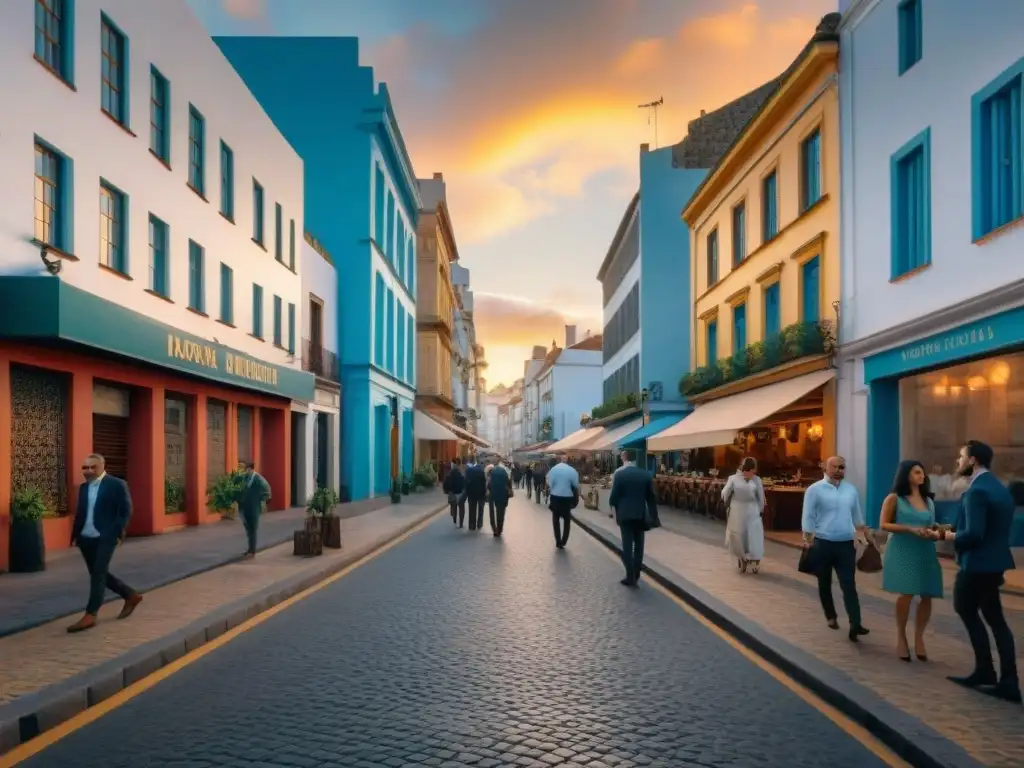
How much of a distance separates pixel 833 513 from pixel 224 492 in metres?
15.4

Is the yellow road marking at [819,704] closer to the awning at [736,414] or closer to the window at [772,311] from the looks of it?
the awning at [736,414]

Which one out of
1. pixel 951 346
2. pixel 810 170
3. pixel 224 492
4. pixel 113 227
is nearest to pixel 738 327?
pixel 810 170

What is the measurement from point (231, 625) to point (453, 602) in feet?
8.43

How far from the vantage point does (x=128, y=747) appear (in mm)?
5324

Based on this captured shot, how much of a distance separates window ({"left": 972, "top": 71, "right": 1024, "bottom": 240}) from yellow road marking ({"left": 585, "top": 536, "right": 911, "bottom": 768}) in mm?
7552

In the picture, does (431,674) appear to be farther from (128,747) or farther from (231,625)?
(231,625)

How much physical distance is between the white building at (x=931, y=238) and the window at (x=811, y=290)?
1863 mm

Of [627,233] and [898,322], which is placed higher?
[627,233]

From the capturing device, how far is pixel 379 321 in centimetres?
3881

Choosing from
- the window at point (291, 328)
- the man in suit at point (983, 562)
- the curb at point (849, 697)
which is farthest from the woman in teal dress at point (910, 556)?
the window at point (291, 328)

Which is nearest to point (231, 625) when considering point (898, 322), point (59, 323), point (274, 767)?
point (274, 767)

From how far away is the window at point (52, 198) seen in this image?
14125 millimetres

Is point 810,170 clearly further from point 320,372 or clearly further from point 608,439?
point 608,439

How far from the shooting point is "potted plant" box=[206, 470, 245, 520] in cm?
2052
